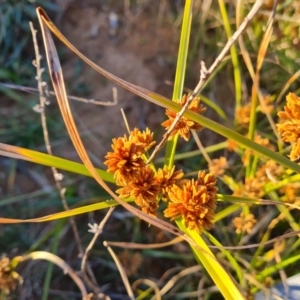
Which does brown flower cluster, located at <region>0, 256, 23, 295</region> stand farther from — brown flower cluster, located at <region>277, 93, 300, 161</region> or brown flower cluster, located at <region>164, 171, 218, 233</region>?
brown flower cluster, located at <region>277, 93, 300, 161</region>

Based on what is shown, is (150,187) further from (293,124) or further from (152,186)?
(293,124)

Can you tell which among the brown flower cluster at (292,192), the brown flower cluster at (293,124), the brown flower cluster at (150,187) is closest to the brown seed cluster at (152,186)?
the brown flower cluster at (150,187)

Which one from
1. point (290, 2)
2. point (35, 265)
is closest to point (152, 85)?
point (290, 2)

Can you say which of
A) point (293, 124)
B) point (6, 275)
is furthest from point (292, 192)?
point (6, 275)

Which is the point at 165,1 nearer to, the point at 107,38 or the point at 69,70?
the point at 107,38

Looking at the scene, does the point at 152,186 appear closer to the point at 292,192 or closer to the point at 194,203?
the point at 194,203

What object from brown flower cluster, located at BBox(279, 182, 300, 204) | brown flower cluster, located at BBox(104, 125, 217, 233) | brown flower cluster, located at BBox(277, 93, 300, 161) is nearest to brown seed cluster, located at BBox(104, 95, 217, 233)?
brown flower cluster, located at BBox(104, 125, 217, 233)

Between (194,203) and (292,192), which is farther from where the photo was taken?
(292,192)

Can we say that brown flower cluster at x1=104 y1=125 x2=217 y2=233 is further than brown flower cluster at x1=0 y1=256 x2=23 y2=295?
No
